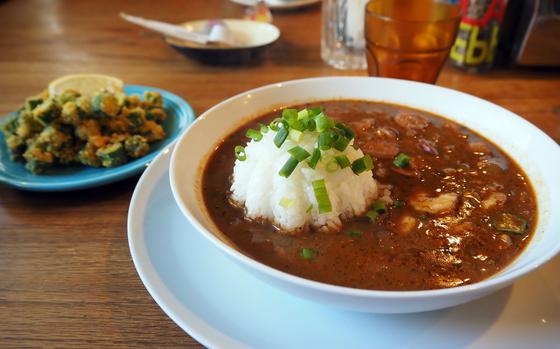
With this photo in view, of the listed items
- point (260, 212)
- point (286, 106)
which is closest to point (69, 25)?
point (286, 106)

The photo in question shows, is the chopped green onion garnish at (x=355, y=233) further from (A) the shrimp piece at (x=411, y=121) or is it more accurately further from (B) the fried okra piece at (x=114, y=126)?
(B) the fried okra piece at (x=114, y=126)

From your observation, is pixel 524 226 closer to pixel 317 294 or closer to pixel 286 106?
pixel 317 294

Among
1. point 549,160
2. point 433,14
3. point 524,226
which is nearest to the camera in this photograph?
point 524,226

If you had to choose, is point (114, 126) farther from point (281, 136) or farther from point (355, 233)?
point (355, 233)

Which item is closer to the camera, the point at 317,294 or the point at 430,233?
the point at 317,294

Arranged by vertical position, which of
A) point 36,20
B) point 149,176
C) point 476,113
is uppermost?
point 476,113

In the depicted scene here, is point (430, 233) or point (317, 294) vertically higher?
point (317, 294)

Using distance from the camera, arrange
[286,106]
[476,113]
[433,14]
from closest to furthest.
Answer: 1. [476,113]
2. [286,106]
3. [433,14]

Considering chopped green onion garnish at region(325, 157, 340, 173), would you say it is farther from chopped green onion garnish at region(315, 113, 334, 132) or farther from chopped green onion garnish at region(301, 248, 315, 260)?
chopped green onion garnish at region(301, 248, 315, 260)
